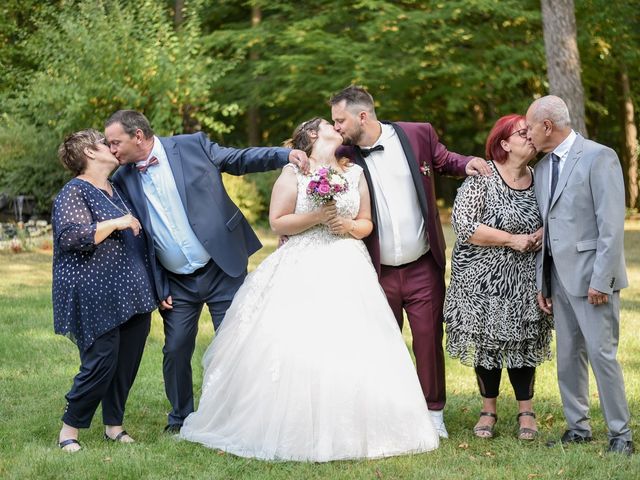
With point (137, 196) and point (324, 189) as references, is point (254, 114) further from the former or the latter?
point (324, 189)

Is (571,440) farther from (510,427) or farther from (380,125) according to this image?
(380,125)

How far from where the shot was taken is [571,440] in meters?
5.77

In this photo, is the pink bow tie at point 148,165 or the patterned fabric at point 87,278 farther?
the pink bow tie at point 148,165

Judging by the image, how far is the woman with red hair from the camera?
5.85 metres

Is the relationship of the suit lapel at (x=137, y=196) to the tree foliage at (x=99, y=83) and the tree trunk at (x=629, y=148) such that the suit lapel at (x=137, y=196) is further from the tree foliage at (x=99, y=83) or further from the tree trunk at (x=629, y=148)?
the tree trunk at (x=629, y=148)

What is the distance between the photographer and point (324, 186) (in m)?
5.61

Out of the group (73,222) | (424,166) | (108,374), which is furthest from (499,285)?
(73,222)

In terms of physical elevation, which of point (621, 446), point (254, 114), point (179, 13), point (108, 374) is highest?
point (179, 13)

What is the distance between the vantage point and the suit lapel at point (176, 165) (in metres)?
6.18

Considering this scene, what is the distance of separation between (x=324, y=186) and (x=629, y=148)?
22647 mm

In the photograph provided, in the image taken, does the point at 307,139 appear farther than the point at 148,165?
No

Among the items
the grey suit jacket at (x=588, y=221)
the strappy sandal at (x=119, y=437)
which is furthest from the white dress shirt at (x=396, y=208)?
the strappy sandal at (x=119, y=437)

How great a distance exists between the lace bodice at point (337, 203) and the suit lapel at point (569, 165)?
120 cm

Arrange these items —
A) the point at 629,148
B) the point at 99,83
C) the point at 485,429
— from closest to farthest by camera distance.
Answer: the point at 485,429 → the point at 99,83 → the point at 629,148
